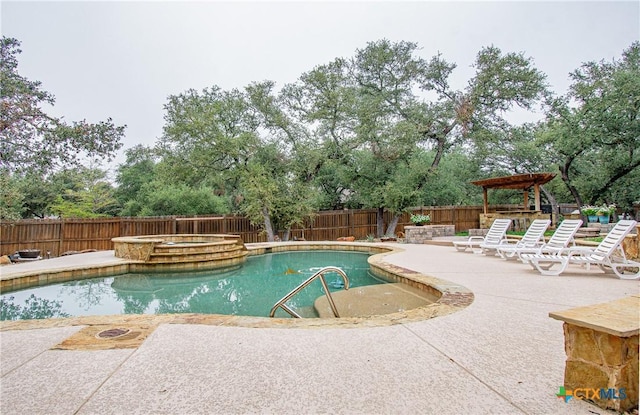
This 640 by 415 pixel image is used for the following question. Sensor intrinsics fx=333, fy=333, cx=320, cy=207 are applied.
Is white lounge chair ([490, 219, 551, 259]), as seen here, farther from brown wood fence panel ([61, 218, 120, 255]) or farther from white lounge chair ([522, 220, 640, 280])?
brown wood fence panel ([61, 218, 120, 255])

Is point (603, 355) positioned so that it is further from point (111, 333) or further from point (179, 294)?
point (179, 294)

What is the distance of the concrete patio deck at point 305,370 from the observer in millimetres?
1742

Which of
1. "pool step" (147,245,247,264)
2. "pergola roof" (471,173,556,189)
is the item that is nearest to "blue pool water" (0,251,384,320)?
"pool step" (147,245,247,264)

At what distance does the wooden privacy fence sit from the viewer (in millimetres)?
11914

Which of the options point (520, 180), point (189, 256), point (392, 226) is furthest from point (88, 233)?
point (520, 180)

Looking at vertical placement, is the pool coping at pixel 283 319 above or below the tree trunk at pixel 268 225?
below

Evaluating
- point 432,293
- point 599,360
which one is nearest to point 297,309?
point 432,293

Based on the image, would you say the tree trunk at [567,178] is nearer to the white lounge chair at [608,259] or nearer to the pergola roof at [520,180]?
the pergola roof at [520,180]

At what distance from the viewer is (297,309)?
508 cm

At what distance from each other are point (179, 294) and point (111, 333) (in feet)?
10.4

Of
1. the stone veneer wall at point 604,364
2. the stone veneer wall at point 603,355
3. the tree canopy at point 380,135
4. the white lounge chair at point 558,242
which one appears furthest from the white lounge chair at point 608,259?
the tree canopy at point 380,135

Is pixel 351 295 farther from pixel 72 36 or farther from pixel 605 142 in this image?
pixel 605 142

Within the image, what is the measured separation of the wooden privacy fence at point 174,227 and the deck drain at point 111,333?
11.3 m

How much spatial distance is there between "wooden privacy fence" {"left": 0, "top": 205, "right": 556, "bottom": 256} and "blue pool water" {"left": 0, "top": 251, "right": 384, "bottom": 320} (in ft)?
21.3
